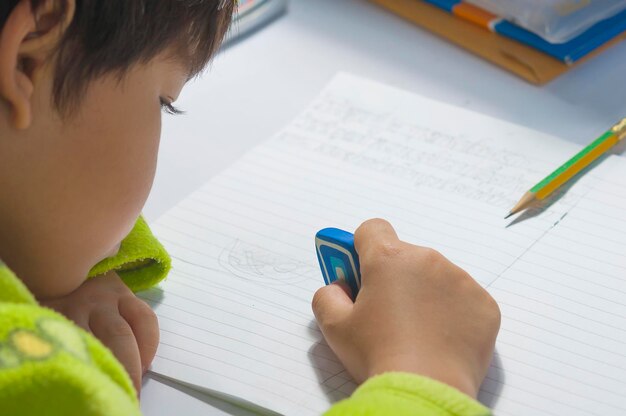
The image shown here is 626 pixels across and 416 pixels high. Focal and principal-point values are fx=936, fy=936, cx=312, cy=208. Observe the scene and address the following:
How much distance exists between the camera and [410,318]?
0.61 meters

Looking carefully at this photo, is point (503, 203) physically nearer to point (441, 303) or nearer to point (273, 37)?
point (441, 303)

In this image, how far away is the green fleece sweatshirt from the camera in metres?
0.48

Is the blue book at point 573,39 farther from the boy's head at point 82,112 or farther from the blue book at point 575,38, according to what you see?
the boy's head at point 82,112

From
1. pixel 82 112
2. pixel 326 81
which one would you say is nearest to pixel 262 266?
pixel 82 112

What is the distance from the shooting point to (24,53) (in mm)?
522

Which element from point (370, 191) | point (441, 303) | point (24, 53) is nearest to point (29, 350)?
point (24, 53)

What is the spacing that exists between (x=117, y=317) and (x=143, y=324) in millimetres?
23

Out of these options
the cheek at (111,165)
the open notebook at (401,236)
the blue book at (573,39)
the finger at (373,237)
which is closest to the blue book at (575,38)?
the blue book at (573,39)

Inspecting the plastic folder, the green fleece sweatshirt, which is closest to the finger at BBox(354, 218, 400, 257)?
the green fleece sweatshirt

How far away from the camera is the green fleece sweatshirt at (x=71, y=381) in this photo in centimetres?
48

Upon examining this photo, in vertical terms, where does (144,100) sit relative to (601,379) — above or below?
above

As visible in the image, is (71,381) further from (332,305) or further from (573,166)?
(573,166)

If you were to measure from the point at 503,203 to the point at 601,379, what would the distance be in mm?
215

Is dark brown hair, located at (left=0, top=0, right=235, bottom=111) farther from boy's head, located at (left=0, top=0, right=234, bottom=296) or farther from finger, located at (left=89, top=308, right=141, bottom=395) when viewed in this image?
finger, located at (left=89, top=308, right=141, bottom=395)
